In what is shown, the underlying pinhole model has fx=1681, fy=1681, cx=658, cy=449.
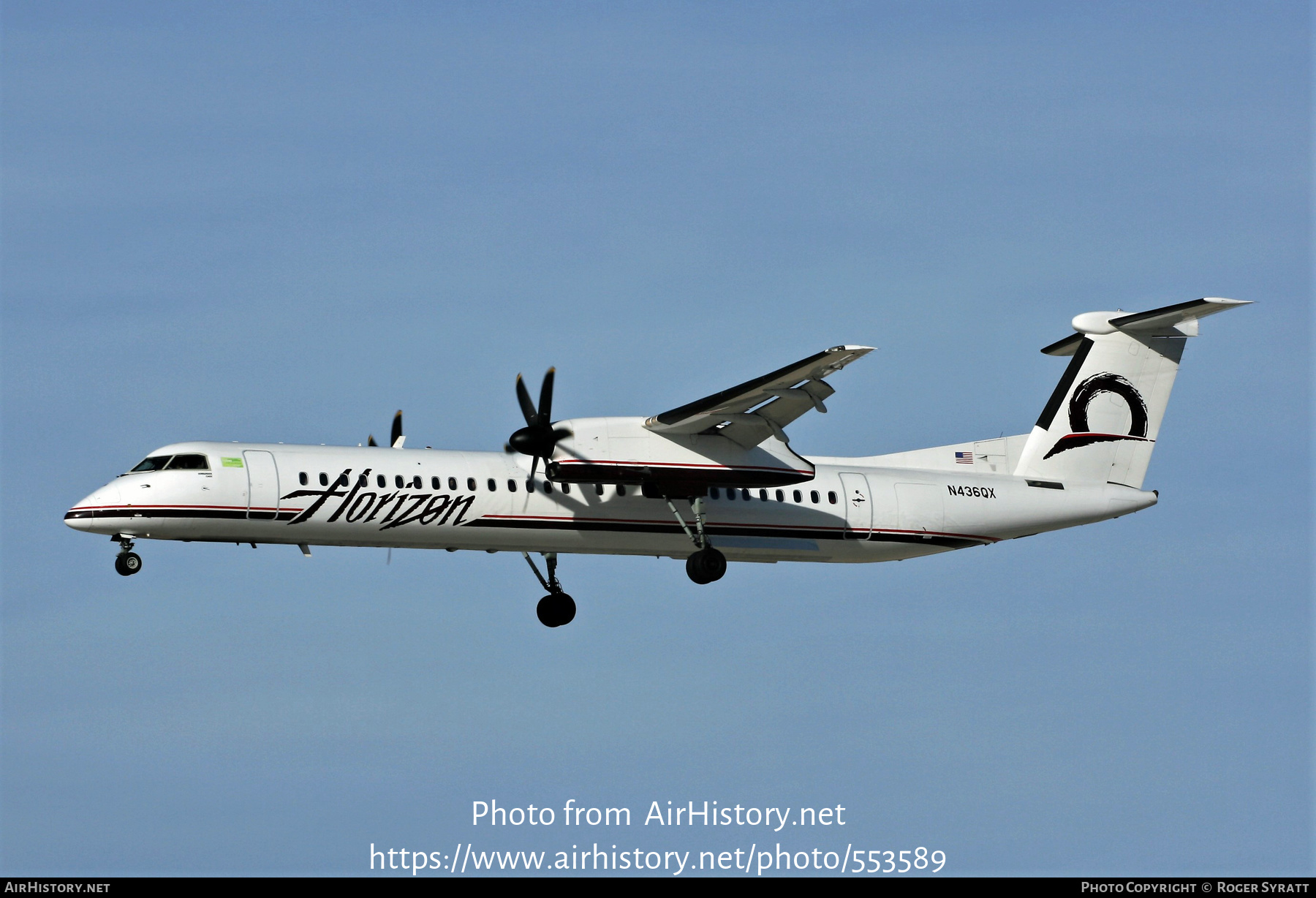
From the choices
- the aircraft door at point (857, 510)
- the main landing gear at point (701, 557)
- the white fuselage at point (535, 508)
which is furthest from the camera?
the aircraft door at point (857, 510)

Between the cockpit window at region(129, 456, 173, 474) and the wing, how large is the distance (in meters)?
7.56

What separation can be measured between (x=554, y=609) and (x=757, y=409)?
5778 millimetres

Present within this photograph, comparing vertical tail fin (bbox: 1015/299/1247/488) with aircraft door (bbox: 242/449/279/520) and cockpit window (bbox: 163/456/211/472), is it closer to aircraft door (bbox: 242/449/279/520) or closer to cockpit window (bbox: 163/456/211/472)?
aircraft door (bbox: 242/449/279/520)

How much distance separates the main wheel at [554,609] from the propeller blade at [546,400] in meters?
4.68

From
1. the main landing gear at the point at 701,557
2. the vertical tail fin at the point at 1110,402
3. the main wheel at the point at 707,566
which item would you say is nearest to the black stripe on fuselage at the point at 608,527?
the main landing gear at the point at 701,557

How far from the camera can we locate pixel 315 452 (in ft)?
87.0

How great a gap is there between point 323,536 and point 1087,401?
13.9 meters

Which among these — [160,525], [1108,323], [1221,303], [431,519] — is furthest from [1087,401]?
[160,525]

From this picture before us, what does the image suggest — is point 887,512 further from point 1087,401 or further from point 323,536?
point 323,536

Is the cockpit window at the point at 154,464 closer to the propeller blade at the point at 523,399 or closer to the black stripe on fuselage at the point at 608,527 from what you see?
the black stripe on fuselage at the point at 608,527

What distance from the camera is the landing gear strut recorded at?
30.0 m

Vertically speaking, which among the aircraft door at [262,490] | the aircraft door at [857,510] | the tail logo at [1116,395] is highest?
the tail logo at [1116,395]

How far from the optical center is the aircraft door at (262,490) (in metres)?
25.8
